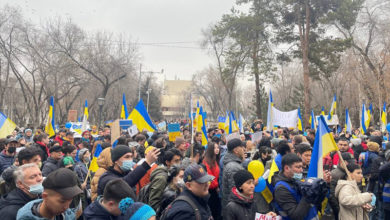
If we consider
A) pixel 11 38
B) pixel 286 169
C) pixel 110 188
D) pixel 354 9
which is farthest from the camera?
pixel 11 38

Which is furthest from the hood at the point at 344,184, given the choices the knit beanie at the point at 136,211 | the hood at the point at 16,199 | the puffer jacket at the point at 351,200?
the hood at the point at 16,199

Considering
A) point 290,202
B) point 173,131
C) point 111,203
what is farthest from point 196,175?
point 173,131

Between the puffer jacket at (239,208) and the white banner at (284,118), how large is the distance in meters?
9.43

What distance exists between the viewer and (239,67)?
30.2 meters

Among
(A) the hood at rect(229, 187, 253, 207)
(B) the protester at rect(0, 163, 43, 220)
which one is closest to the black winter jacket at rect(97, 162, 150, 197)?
(B) the protester at rect(0, 163, 43, 220)

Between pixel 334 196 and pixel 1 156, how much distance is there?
623 centimetres

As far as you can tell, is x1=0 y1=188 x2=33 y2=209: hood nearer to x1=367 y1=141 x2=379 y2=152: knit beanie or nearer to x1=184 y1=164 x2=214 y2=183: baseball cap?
x1=184 y1=164 x2=214 y2=183: baseball cap

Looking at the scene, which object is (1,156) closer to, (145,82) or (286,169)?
(286,169)

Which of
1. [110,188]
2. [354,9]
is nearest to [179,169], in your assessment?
[110,188]

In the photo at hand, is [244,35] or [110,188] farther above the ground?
[244,35]

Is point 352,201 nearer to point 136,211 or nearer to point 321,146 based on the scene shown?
point 321,146

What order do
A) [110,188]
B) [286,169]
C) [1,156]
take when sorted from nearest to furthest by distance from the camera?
[110,188] → [286,169] → [1,156]

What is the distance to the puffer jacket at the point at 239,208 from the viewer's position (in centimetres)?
376

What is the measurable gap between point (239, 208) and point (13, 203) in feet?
7.51
